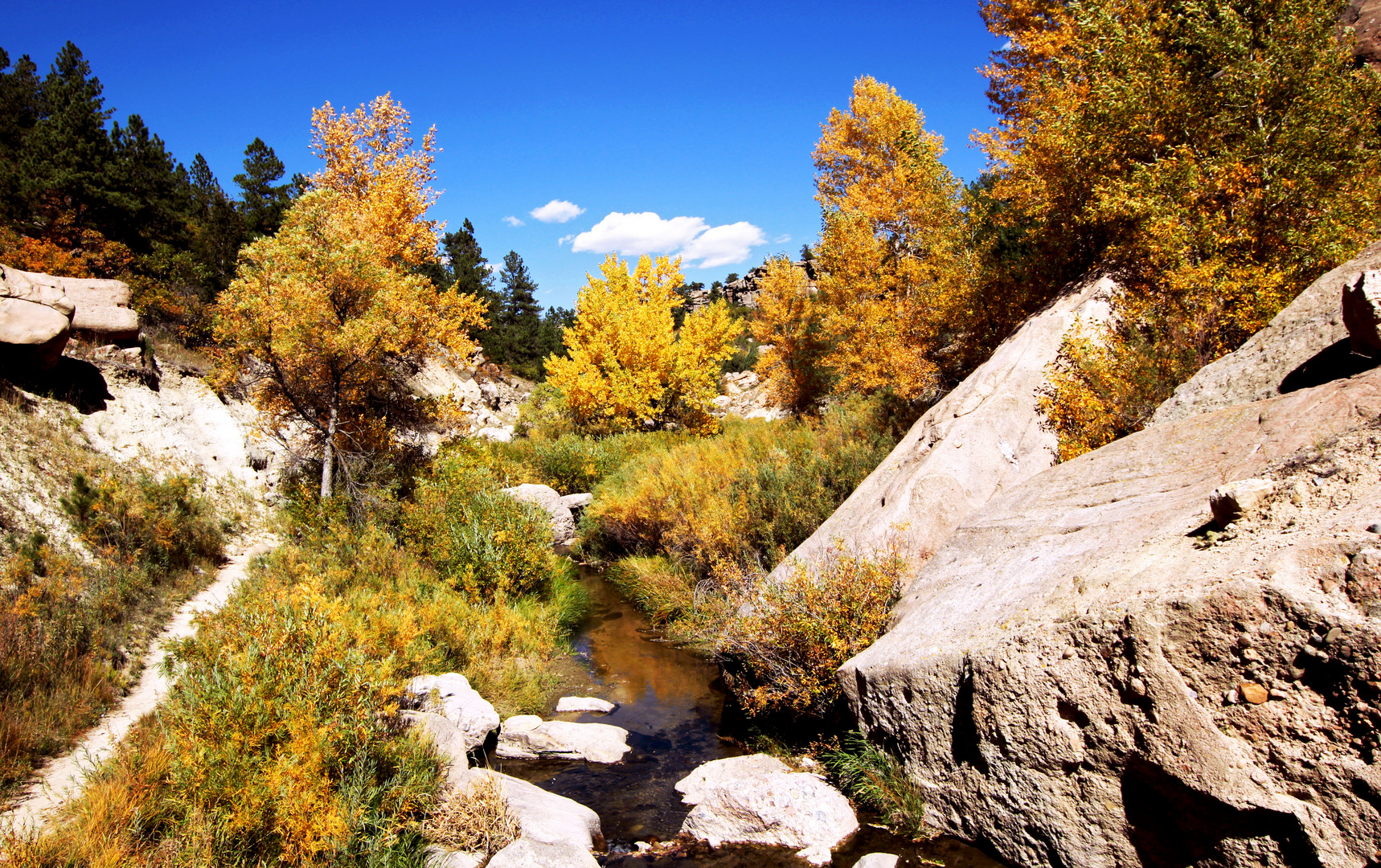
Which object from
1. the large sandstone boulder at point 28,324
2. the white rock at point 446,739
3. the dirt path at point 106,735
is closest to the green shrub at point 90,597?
the dirt path at point 106,735

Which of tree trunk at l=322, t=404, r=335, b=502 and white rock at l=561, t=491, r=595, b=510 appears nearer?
tree trunk at l=322, t=404, r=335, b=502

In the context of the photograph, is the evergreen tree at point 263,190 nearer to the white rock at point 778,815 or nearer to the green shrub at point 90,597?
the green shrub at point 90,597

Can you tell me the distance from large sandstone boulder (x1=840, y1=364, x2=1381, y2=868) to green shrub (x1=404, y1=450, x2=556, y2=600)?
7.69 meters

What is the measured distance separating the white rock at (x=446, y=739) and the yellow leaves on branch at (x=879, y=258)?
11.7m

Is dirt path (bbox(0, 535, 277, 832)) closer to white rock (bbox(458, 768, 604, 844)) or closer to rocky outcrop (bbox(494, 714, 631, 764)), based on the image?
white rock (bbox(458, 768, 604, 844))

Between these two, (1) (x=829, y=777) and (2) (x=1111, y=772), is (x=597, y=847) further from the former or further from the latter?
(2) (x=1111, y=772)

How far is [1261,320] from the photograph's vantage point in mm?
8180

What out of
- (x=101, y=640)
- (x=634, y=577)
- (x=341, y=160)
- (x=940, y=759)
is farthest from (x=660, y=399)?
(x=940, y=759)

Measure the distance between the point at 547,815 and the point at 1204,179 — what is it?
1137cm

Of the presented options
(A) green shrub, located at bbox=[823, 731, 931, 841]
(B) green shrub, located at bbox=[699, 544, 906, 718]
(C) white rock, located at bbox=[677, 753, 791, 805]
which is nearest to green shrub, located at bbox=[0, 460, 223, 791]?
(C) white rock, located at bbox=[677, 753, 791, 805]

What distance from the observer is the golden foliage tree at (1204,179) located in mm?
8305

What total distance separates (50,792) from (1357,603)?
376 inches

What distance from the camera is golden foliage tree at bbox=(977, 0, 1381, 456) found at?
8.30 metres

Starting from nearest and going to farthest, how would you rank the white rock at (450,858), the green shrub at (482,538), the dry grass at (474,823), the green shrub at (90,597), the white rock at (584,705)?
the white rock at (450,858) → the dry grass at (474,823) → the green shrub at (90,597) → the white rock at (584,705) → the green shrub at (482,538)
